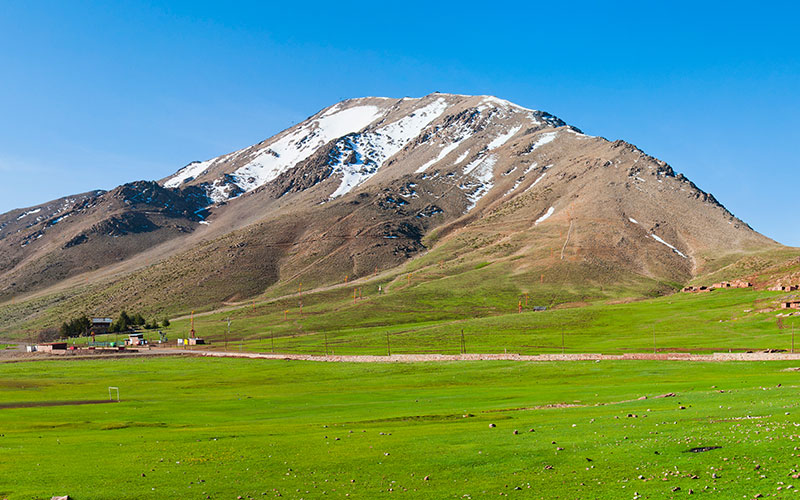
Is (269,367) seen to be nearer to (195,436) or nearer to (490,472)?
(195,436)

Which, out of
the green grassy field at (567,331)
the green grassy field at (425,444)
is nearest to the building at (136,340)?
the green grassy field at (567,331)

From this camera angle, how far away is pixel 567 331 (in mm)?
142750

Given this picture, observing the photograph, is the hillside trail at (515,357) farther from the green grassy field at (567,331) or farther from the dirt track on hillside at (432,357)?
the green grassy field at (567,331)

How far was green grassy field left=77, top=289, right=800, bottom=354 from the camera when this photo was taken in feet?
366

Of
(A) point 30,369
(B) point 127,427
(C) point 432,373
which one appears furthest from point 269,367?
(B) point 127,427

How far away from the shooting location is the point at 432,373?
3127 inches

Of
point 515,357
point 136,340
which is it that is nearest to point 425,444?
point 515,357

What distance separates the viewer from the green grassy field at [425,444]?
791 inches

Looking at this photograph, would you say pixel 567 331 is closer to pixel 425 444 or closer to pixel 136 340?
pixel 136 340

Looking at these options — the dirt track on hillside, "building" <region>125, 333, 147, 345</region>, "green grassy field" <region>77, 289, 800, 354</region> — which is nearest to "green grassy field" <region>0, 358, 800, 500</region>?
the dirt track on hillside

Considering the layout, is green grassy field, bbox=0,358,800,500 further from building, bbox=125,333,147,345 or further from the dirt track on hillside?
building, bbox=125,333,147,345

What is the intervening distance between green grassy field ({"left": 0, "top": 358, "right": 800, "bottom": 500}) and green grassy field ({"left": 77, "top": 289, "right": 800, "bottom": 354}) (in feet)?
194

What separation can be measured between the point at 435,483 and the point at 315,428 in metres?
15.1

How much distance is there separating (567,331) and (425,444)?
12157 cm
